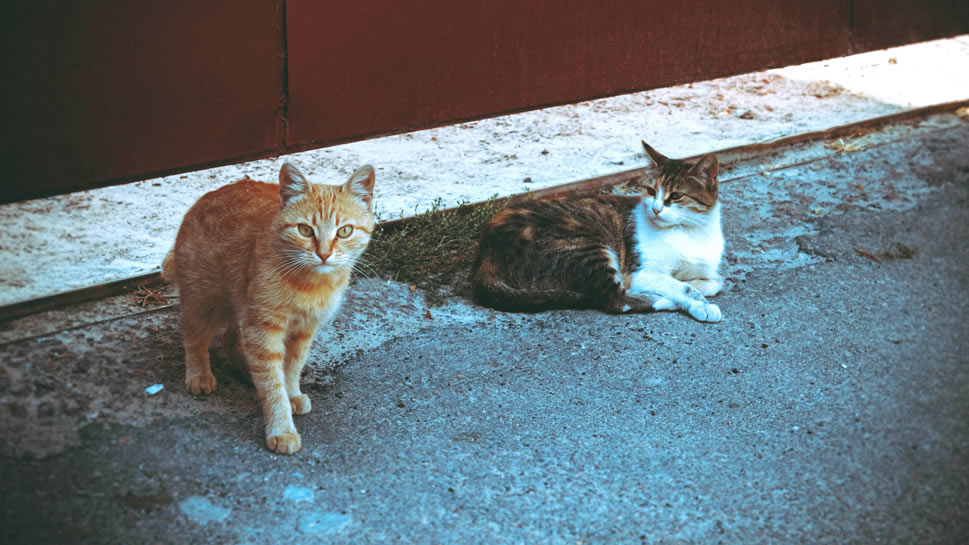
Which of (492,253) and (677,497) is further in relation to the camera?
(492,253)

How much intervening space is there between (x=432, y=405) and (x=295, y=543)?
38.7 inches

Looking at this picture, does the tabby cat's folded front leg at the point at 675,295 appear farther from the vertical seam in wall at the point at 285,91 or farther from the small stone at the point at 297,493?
the small stone at the point at 297,493

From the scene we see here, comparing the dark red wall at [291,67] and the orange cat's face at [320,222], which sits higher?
the dark red wall at [291,67]

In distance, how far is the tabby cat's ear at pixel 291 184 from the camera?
3.16 m

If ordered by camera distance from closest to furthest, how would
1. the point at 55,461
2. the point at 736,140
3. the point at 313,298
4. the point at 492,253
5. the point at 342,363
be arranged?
the point at 55,461
the point at 313,298
the point at 342,363
the point at 492,253
the point at 736,140

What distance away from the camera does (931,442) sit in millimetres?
3111

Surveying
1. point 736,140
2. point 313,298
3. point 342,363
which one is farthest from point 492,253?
point 736,140

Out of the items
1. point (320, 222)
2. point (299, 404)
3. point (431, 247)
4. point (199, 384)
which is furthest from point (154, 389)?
point (431, 247)

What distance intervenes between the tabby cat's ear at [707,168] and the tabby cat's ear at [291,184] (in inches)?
89.0

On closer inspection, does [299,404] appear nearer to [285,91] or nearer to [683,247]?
[285,91]

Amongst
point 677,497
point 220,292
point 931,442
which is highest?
point 220,292

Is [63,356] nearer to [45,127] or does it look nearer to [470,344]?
[45,127]

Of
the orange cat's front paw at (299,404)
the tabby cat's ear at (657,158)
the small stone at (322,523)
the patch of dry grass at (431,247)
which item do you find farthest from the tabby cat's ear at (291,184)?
the tabby cat's ear at (657,158)

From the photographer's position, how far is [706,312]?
4.39 meters
